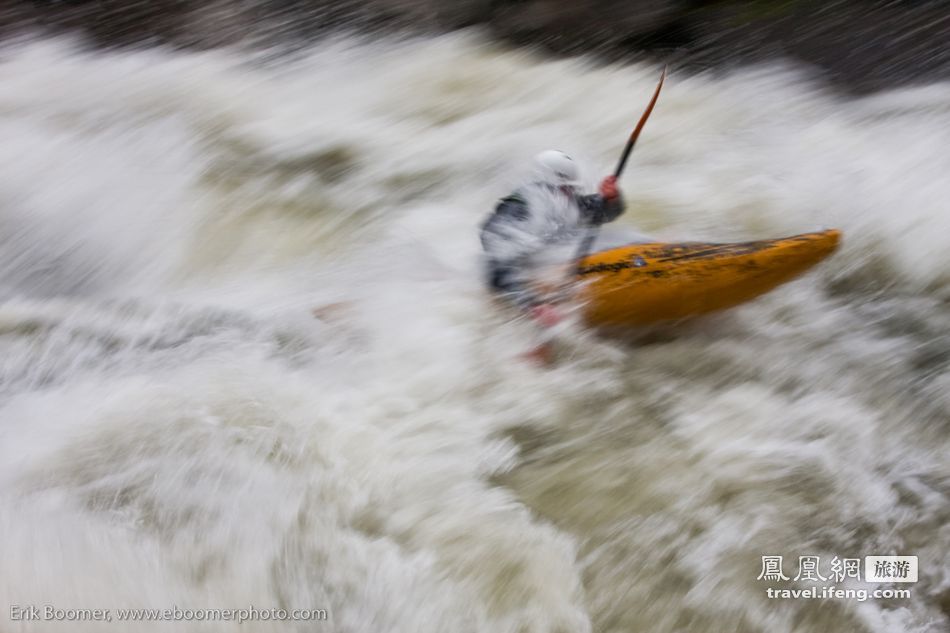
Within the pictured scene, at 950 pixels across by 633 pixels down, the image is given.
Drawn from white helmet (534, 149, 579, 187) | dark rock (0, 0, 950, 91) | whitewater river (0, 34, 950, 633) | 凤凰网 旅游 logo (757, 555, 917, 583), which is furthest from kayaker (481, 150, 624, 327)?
dark rock (0, 0, 950, 91)

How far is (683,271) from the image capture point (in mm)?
3270

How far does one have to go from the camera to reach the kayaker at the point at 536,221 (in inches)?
134

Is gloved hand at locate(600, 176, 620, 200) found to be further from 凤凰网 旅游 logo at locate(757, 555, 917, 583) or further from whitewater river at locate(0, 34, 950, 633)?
凤凰网 旅游 logo at locate(757, 555, 917, 583)

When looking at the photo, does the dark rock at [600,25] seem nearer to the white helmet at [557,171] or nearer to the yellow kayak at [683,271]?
the yellow kayak at [683,271]

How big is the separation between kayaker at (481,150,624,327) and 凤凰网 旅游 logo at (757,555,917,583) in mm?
1319

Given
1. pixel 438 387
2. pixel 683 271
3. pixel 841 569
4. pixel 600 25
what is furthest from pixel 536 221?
pixel 600 25

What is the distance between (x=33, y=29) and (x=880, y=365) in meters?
7.64

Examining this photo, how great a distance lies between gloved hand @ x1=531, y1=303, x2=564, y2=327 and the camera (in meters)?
3.34

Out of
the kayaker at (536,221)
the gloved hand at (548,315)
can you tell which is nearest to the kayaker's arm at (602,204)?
the kayaker at (536,221)

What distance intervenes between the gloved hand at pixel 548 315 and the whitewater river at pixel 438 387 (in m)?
0.10

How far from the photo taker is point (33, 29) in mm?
7188

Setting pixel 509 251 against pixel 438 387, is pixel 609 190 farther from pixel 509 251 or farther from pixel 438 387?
pixel 438 387

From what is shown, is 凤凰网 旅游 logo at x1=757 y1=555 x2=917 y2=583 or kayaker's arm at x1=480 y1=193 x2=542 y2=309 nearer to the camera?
凤凰网 旅游 logo at x1=757 y1=555 x2=917 y2=583

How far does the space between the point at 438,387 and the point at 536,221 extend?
0.86m
